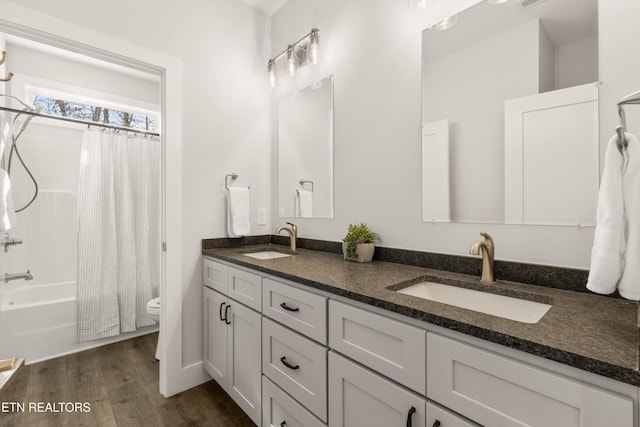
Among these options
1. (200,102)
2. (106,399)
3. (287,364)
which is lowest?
(106,399)

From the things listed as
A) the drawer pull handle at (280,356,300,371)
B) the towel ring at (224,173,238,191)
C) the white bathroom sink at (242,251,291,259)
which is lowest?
the drawer pull handle at (280,356,300,371)

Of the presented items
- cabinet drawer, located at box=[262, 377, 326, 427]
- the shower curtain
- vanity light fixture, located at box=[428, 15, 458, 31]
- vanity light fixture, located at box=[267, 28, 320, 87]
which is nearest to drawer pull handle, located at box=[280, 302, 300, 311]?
cabinet drawer, located at box=[262, 377, 326, 427]

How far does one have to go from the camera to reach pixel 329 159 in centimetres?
204

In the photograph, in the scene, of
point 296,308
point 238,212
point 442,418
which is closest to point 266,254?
point 238,212

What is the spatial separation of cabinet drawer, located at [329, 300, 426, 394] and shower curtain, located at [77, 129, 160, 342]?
2.53 meters

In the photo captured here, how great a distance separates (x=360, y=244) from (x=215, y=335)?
1.13 metres

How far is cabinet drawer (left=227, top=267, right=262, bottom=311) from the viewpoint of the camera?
1.55 metres

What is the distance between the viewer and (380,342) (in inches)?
38.4

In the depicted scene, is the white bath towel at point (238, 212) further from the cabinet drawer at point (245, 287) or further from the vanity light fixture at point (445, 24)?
the vanity light fixture at point (445, 24)

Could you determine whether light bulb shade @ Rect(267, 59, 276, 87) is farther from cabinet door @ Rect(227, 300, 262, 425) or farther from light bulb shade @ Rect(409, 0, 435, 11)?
cabinet door @ Rect(227, 300, 262, 425)

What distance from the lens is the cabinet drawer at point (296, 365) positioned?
1.18 metres

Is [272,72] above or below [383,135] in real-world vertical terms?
above

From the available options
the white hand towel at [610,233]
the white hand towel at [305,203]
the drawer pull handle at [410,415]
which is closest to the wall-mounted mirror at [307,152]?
the white hand towel at [305,203]

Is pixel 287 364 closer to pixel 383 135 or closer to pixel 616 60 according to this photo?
pixel 383 135
